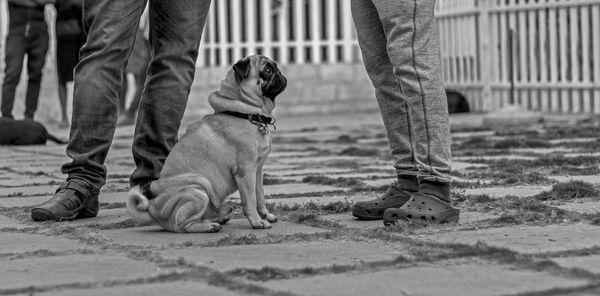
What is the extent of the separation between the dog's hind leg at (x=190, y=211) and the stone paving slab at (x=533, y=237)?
779 millimetres

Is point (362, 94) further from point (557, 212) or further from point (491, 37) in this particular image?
point (557, 212)

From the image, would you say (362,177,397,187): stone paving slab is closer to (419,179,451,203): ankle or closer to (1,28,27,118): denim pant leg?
(419,179,451,203): ankle

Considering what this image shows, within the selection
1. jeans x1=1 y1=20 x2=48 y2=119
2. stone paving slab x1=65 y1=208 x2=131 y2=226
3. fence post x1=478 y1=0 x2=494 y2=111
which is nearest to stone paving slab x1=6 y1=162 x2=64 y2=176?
stone paving slab x1=65 y1=208 x2=131 y2=226

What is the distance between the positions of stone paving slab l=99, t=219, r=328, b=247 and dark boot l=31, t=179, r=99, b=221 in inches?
13.5

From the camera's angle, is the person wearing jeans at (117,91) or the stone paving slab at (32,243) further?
the person wearing jeans at (117,91)

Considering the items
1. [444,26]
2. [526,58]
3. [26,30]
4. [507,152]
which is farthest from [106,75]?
[444,26]

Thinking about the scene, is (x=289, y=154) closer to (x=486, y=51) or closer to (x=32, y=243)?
(x=32, y=243)

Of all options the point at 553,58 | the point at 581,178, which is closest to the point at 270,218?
the point at 581,178

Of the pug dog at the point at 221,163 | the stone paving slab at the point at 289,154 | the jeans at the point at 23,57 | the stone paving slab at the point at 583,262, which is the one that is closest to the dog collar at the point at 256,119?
the pug dog at the point at 221,163

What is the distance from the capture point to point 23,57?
11.1m

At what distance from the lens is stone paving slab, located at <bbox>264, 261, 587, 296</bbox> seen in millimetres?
2836

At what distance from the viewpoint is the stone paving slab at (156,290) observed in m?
2.88

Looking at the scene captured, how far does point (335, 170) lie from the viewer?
260 inches

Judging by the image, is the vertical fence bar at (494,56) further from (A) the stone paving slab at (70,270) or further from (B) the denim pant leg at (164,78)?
(A) the stone paving slab at (70,270)
